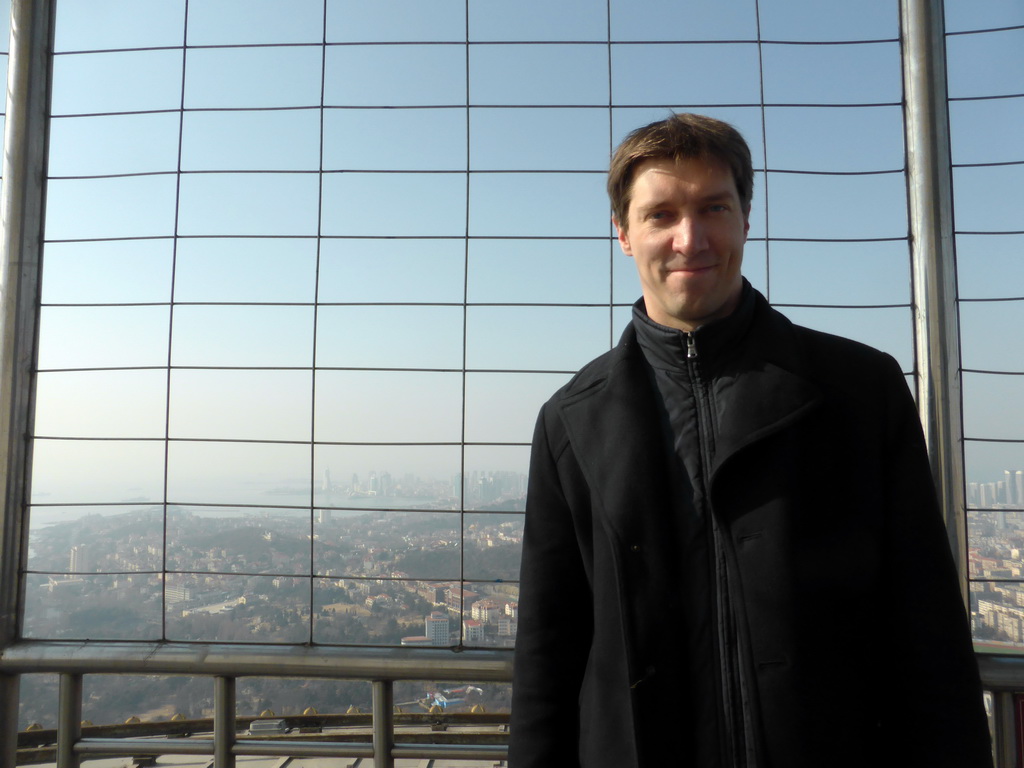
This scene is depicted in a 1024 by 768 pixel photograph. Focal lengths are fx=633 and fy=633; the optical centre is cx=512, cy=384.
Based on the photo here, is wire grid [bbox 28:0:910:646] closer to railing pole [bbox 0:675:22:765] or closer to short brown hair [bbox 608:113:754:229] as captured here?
railing pole [bbox 0:675:22:765]

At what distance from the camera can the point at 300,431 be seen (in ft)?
7.54

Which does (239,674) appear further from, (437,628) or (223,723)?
(437,628)

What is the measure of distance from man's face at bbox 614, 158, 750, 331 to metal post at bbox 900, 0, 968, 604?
1423 millimetres

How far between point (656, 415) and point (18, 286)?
2405 mm

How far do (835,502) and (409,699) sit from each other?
1752 millimetres

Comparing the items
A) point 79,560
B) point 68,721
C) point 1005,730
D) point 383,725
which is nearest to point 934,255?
point 1005,730

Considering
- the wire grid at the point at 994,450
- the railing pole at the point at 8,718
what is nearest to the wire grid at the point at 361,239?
the wire grid at the point at 994,450

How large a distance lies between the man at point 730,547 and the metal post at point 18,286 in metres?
2.11

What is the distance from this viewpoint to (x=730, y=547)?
1.00 metres

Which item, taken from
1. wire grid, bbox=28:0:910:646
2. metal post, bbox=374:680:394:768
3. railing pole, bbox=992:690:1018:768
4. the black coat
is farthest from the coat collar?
railing pole, bbox=992:690:1018:768

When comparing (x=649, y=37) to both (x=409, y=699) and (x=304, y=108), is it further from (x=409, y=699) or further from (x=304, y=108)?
(x=409, y=699)

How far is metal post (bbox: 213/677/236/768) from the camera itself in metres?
2.15

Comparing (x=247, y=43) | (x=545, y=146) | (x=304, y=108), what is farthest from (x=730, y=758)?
(x=247, y=43)

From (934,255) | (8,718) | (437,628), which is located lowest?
(8,718)
